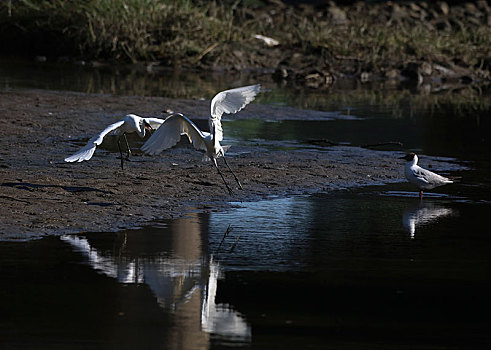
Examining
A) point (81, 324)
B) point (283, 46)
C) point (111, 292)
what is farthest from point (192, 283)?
point (283, 46)

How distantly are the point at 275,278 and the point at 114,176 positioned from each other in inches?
142

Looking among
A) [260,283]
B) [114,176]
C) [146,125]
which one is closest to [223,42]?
[146,125]

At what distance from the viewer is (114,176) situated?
974cm

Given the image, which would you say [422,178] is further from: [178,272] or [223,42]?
[223,42]

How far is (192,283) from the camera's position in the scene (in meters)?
6.40

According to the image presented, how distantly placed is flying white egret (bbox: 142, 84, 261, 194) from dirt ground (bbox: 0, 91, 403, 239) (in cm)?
40

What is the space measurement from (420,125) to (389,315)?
976 centimetres

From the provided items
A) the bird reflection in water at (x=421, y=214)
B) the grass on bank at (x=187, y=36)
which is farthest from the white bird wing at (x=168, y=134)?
the grass on bank at (x=187, y=36)

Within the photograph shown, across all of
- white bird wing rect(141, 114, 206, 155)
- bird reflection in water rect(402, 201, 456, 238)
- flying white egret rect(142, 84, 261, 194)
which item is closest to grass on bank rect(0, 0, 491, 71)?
flying white egret rect(142, 84, 261, 194)

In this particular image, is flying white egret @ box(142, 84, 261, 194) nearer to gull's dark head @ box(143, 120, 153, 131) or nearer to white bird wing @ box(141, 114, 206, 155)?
white bird wing @ box(141, 114, 206, 155)

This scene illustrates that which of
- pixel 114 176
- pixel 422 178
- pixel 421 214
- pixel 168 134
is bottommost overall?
pixel 421 214

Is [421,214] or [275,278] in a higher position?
[421,214]

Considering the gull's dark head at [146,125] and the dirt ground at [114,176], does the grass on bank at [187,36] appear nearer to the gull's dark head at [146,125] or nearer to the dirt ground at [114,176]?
the dirt ground at [114,176]

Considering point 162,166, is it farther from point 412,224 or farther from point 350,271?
point 350,271
